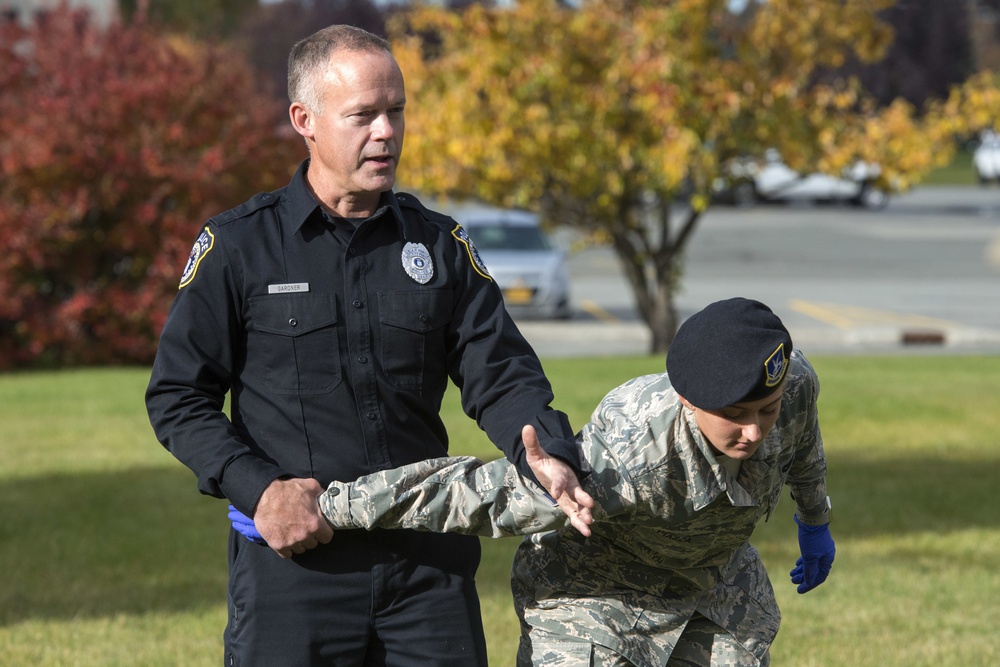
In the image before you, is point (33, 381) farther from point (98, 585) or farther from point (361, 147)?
point (361, 147)

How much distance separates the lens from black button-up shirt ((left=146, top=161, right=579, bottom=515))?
2.97m

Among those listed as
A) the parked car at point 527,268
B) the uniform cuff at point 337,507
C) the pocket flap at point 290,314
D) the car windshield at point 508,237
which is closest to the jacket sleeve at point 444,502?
the uniform cuff at point 337,507

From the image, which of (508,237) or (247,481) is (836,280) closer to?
(508,237)

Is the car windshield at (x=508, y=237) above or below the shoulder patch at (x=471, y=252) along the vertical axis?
below

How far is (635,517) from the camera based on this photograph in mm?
3133

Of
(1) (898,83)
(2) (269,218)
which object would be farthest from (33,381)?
(1) (898,83)

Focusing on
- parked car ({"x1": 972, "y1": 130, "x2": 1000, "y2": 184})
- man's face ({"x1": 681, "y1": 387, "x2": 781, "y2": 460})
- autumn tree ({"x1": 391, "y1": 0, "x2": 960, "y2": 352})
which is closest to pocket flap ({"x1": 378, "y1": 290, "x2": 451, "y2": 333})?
man's face ({"x1": 681, "y1": 387, "x2": 781, "y2": 460})

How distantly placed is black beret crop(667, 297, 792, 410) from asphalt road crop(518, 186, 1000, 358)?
87.4 inches

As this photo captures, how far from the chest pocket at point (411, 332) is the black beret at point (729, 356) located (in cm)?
55

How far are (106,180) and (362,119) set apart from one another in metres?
12.3

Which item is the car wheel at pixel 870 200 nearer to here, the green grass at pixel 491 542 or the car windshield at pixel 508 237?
the car windshield at pixel 508 237

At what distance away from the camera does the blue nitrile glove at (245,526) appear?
2924 mm

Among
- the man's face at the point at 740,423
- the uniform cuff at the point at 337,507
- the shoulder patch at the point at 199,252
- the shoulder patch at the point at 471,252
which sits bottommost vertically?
the uniform cuff at the point at 337,507

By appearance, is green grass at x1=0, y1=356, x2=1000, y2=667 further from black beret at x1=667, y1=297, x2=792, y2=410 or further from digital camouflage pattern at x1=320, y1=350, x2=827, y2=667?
black beret at x1=667, y1=297, x2=792, y2=410
